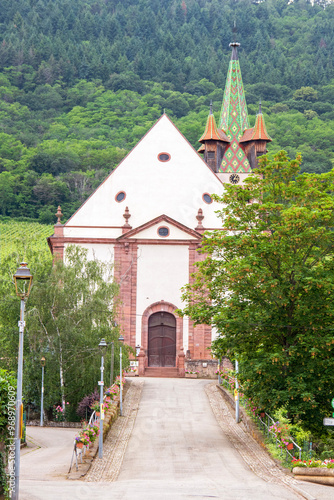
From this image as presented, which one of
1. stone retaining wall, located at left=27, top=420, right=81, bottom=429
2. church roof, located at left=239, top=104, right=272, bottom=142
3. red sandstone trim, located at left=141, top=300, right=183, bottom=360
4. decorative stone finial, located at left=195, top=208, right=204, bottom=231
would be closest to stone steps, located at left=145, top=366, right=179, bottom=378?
red sandstone trim, located at left=141, top=300, right=183, bottom=360

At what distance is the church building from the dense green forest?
171 ft

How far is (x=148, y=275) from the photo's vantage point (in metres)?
46.9

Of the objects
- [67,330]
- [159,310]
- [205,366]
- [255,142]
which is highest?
[255,142]

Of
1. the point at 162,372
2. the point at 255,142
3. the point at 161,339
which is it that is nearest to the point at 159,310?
the point at 161,339

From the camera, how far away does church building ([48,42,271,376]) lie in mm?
46469

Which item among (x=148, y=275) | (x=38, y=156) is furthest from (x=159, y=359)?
(x=38, y=156)

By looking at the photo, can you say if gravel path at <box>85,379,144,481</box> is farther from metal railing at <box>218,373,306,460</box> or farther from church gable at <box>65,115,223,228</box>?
church gable at <box>65,115,223,228</box>

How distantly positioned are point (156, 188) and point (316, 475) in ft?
98.9

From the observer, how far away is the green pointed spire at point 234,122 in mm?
56031

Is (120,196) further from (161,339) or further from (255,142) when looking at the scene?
(255,142)

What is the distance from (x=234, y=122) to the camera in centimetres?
5875

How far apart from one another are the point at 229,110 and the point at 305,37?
107973mm

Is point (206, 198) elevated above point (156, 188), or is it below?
below

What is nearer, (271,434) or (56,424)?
(271,434)
